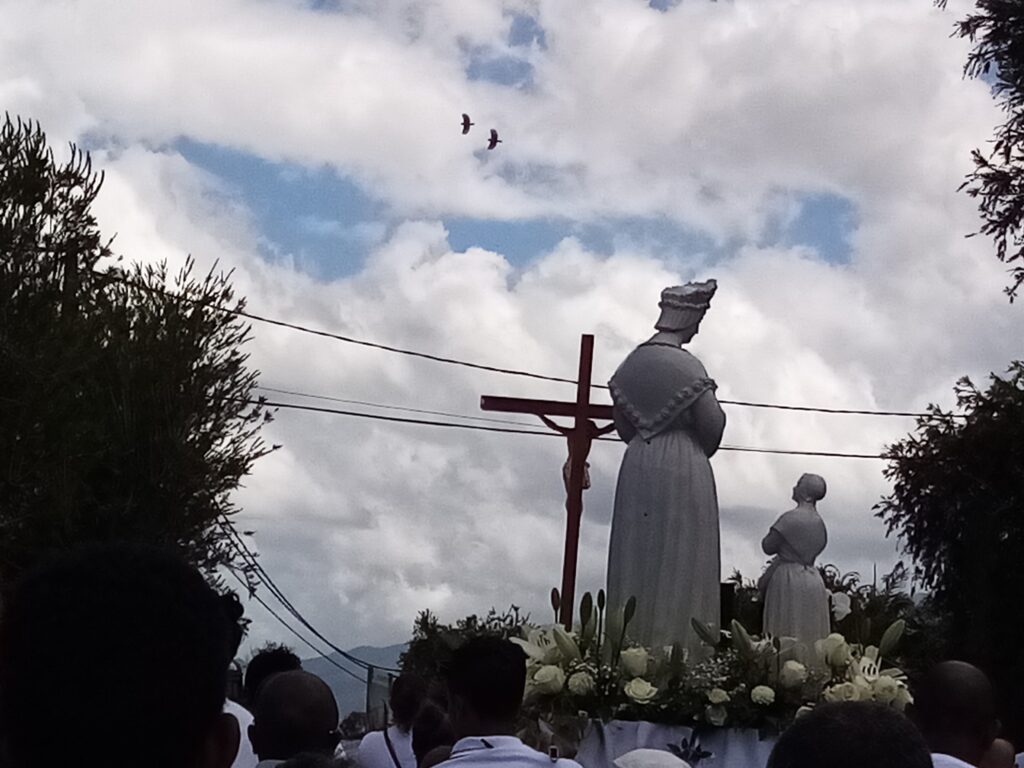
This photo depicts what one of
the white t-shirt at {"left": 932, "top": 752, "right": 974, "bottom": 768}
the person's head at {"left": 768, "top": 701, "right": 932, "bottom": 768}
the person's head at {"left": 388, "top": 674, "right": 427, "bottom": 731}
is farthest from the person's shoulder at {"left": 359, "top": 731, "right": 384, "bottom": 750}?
the person's head at {"left": 768, "top": 701, "right": 932, "bottom": 768}

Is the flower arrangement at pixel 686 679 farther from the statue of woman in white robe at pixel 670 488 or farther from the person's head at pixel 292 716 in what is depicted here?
the person's head at pixel 292 716

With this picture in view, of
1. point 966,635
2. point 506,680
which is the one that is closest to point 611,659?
point 506,680

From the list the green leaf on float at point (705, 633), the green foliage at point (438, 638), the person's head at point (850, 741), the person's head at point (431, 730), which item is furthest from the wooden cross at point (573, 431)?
the person's head at point (850, 741)

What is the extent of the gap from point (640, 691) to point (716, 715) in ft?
1.33

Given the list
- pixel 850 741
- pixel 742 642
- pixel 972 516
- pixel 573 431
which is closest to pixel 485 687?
pixel 850 741

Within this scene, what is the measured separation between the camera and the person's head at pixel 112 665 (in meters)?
2.26

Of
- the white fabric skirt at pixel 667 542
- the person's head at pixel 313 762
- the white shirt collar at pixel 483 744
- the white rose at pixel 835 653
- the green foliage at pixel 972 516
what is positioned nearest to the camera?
the person's head at pixel 313 762

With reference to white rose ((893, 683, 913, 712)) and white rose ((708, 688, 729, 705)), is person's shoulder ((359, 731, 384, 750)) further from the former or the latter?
white rose ((893, 683, 913, 712))

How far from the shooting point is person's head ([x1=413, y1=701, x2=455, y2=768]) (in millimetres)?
7066

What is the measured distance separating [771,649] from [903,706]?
73 centimetres

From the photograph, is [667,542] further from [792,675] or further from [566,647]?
[792,675]

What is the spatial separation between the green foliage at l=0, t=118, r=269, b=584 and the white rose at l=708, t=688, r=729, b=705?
1078 centimetres

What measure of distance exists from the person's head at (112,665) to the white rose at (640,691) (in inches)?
258

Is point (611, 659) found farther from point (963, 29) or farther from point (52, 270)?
point (963, 29)
